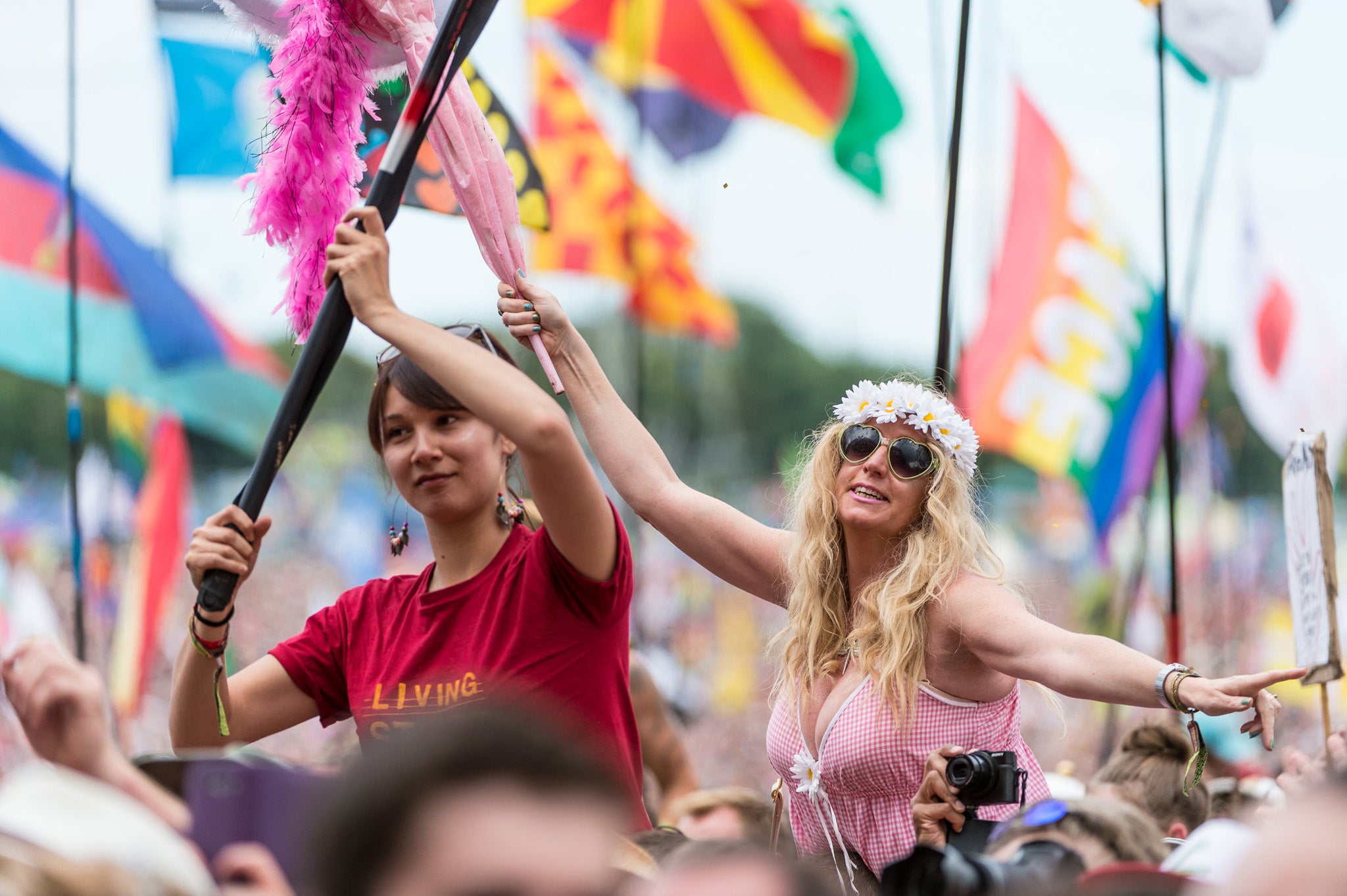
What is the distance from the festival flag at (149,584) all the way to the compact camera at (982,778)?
7.24 meters

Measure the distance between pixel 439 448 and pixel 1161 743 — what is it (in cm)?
222

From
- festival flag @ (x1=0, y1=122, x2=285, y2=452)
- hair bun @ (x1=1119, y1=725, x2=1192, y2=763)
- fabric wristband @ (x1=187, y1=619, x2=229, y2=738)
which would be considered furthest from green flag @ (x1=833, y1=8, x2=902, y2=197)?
fabric wristband @ (x1=187, y1=619, x2=229, y2=738)

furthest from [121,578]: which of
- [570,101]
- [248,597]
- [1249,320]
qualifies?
[1249,320]

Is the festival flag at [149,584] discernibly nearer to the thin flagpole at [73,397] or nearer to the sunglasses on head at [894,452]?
the thin flagpole at [73,397]

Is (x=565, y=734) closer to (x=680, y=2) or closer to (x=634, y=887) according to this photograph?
(x=634, y=887)

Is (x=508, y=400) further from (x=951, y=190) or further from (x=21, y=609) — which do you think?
(x=21, y=609)

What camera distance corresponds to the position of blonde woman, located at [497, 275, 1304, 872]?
2.52 m

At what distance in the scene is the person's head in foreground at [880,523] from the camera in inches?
106

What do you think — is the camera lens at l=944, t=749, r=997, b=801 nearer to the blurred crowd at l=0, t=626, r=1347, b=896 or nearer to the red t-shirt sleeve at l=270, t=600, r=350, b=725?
the blurred crowd at l=0, t=626, r=1347, b=896

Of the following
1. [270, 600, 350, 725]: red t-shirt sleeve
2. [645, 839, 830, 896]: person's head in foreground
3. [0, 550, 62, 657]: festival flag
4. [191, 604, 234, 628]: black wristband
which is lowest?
[0, 550, 62, 657]: festival flag

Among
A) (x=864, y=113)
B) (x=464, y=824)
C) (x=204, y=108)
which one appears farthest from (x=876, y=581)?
(x=864, y=113)

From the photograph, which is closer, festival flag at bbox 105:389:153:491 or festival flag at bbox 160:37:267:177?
festival flag at bbox 160:37:267:177

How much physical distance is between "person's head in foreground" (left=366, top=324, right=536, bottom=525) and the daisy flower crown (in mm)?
849

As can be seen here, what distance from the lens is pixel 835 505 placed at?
2.90 m
